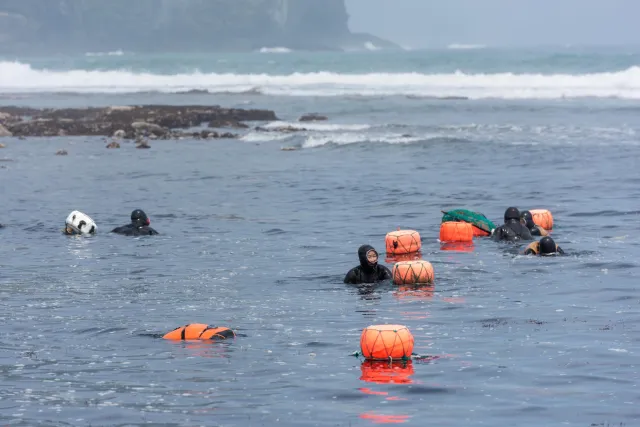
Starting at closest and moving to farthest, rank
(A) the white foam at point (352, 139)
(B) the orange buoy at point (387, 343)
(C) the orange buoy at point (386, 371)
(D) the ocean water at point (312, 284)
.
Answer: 1. (D) the ocean water at point (312, 284)
2. (C) the orange buoy at point (386, 371)
3. (B) the orange buoy at point (387, 343)
4. (A) the white foam at point (352, 139)

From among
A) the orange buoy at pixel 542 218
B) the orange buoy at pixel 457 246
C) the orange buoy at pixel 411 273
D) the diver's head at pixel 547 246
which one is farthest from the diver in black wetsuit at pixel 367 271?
the orange buoy at pixel 542 218

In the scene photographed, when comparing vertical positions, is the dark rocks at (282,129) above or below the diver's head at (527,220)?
above

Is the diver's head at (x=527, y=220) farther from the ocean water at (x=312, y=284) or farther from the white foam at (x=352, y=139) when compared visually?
the white foam at (x=352, y=139)

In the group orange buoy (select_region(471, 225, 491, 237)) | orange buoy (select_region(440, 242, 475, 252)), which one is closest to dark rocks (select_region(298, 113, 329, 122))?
orange buoy (select_region(471, 225, 491, 237))

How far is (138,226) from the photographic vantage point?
98.7 ft

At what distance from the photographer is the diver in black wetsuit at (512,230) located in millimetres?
27672

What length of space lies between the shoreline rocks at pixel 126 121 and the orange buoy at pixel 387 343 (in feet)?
139

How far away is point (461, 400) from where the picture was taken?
1468 cm

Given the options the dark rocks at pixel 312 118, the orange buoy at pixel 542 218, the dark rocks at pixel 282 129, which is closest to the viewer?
the orange buoy at pixel 542 218

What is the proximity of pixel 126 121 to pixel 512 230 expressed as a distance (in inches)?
1626

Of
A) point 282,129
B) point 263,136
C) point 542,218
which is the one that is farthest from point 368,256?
point 282,129

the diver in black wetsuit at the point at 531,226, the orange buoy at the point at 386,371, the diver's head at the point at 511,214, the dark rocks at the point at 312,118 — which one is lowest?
the orange buoy at the point at 386,371

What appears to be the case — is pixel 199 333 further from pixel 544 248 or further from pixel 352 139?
pixel 352 139

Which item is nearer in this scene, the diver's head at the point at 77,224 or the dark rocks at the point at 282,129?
the diver's head at the point at 77,224
